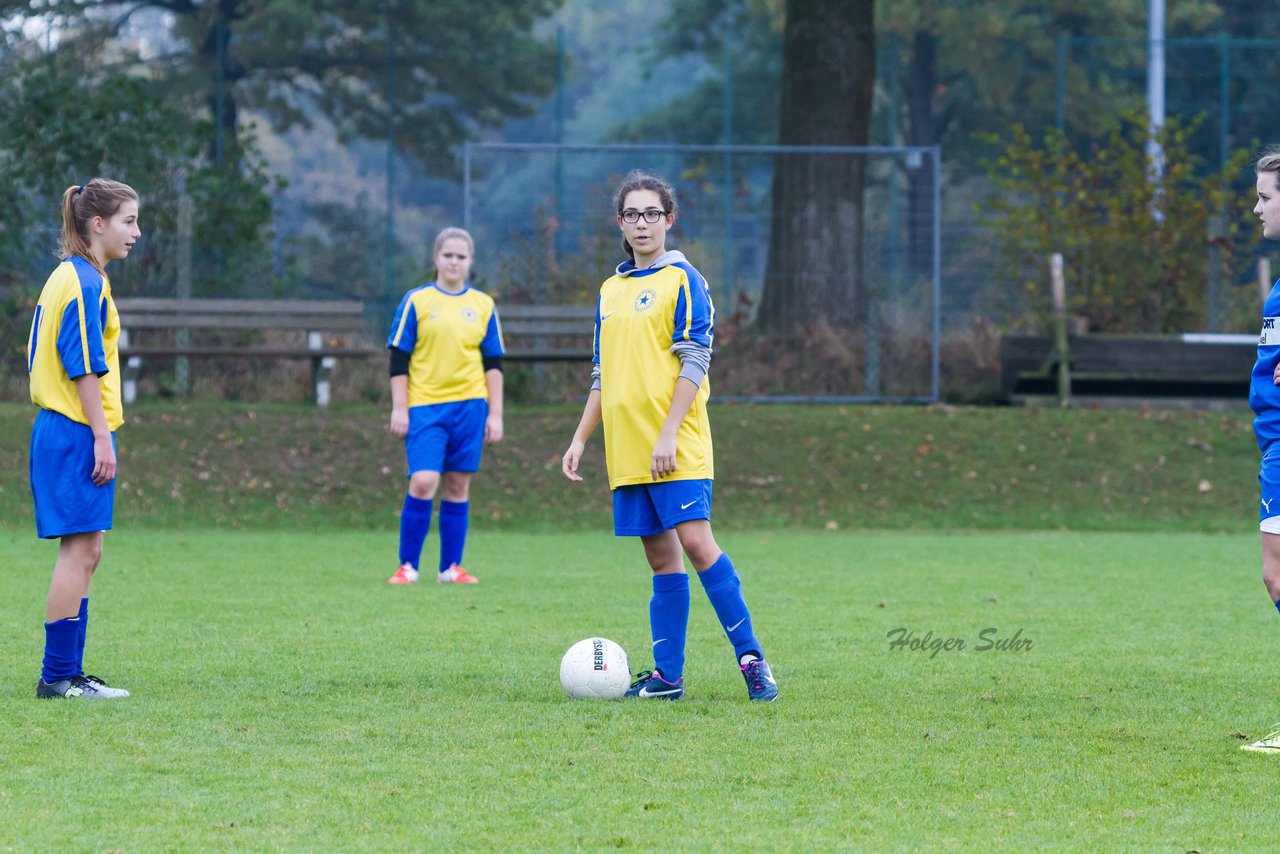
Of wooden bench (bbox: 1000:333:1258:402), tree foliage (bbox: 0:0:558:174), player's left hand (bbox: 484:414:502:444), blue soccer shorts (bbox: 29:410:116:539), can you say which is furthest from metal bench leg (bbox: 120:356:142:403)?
blue soccer shorts (bbox: 29:410:116:539)

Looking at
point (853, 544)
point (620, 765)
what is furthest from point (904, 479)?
point (620, 765)

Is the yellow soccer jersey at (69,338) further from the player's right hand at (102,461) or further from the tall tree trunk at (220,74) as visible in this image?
the tall tree trunk at (220,74)

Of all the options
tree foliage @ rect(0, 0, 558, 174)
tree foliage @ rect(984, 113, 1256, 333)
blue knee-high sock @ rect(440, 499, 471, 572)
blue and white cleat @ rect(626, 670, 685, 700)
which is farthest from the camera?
tree foliage @ rect(0, 0, 558, 174)

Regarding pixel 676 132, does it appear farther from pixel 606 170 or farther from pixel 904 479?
pixel 904 479

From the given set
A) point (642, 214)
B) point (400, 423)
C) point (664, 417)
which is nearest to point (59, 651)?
point (664, 417)

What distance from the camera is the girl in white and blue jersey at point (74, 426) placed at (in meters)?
5.55

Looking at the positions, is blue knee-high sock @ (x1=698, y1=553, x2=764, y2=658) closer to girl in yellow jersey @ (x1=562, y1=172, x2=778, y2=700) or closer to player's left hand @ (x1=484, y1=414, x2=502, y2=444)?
girl in yellow jersey @ (x1=562, y1=172, x2=778, y2=700)

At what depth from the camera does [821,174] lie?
1773 centimetres

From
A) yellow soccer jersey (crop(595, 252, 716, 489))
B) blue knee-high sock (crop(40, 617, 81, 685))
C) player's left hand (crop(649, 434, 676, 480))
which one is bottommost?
blue knee-high sock (crop(40, 617, 81, 685))

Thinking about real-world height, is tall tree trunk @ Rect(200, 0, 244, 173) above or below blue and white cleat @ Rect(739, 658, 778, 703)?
above

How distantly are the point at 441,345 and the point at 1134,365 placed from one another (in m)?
9.14

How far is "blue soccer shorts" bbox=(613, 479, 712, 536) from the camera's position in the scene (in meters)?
5.57

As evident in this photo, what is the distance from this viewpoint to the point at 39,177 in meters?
17.3

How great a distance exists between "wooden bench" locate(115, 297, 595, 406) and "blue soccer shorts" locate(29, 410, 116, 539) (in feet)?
32.3
